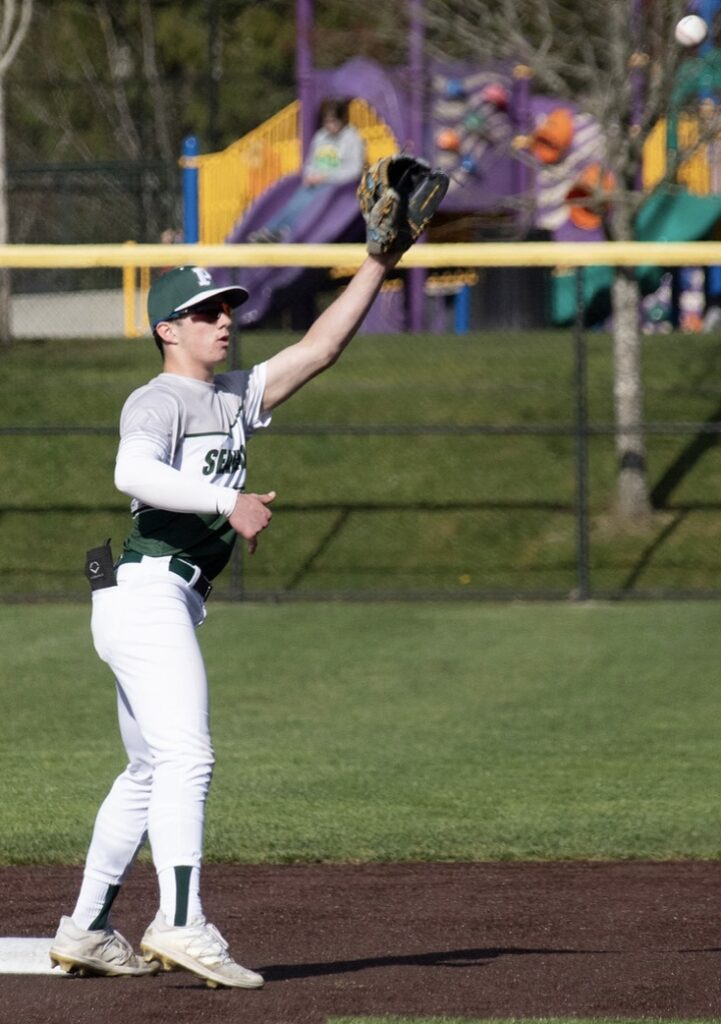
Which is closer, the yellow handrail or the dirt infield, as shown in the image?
the dirt infield

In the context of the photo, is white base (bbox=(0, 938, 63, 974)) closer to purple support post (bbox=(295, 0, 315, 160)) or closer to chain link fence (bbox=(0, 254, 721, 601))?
chain link fence (bbox=(0, 254, 721, 601))

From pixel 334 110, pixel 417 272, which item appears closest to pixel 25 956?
pixel 417 272

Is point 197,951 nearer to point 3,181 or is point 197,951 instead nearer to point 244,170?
point 3,181

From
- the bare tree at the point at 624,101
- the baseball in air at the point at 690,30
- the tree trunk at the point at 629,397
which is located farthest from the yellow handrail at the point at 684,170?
the baseball in air at the point at 690,30

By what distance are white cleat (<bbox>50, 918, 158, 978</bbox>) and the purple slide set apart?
13.6 metres

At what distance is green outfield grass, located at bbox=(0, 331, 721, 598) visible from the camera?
1314cm

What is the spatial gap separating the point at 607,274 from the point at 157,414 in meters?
15.4

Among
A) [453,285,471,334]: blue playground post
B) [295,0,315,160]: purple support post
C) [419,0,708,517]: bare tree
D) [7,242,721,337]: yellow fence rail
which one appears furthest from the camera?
[453,285,471,334]: blue playground post

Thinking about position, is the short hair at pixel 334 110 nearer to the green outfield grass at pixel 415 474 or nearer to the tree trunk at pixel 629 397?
the green outfield grass at pixel 415 474

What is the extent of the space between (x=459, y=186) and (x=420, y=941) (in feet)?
44.4

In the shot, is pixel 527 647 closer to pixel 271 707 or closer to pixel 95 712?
pixel 271 707

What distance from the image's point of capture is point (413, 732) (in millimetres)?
8141

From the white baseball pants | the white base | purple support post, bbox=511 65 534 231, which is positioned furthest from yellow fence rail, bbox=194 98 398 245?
the white baseball pants

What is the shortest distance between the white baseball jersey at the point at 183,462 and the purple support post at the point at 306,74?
15422 mm
